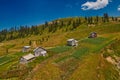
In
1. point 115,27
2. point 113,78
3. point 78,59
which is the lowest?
point 113,78

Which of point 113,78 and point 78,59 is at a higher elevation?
point 78,59

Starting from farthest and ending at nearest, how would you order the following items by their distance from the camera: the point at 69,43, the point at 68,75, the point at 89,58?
the point at 69,43 → the point at 89,58 → the point at 68,75

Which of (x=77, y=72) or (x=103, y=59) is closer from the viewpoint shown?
(x=77, y=72)

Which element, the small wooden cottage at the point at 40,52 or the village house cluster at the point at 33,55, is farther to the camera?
the small wooden cottage at the point at 40,52

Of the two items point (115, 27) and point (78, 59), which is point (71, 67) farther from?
point (115, 27)

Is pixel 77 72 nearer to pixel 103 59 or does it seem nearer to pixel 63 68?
pixel 63 68

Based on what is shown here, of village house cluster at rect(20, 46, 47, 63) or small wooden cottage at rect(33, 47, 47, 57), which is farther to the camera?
small wooden cottage at rect(33, 47, 47, 57)

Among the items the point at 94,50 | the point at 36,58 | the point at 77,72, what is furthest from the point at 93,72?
the point at 36,58

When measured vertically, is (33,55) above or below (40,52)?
below

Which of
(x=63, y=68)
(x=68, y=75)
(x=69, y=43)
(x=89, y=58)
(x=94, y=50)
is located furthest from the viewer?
(x=69, y=43)
